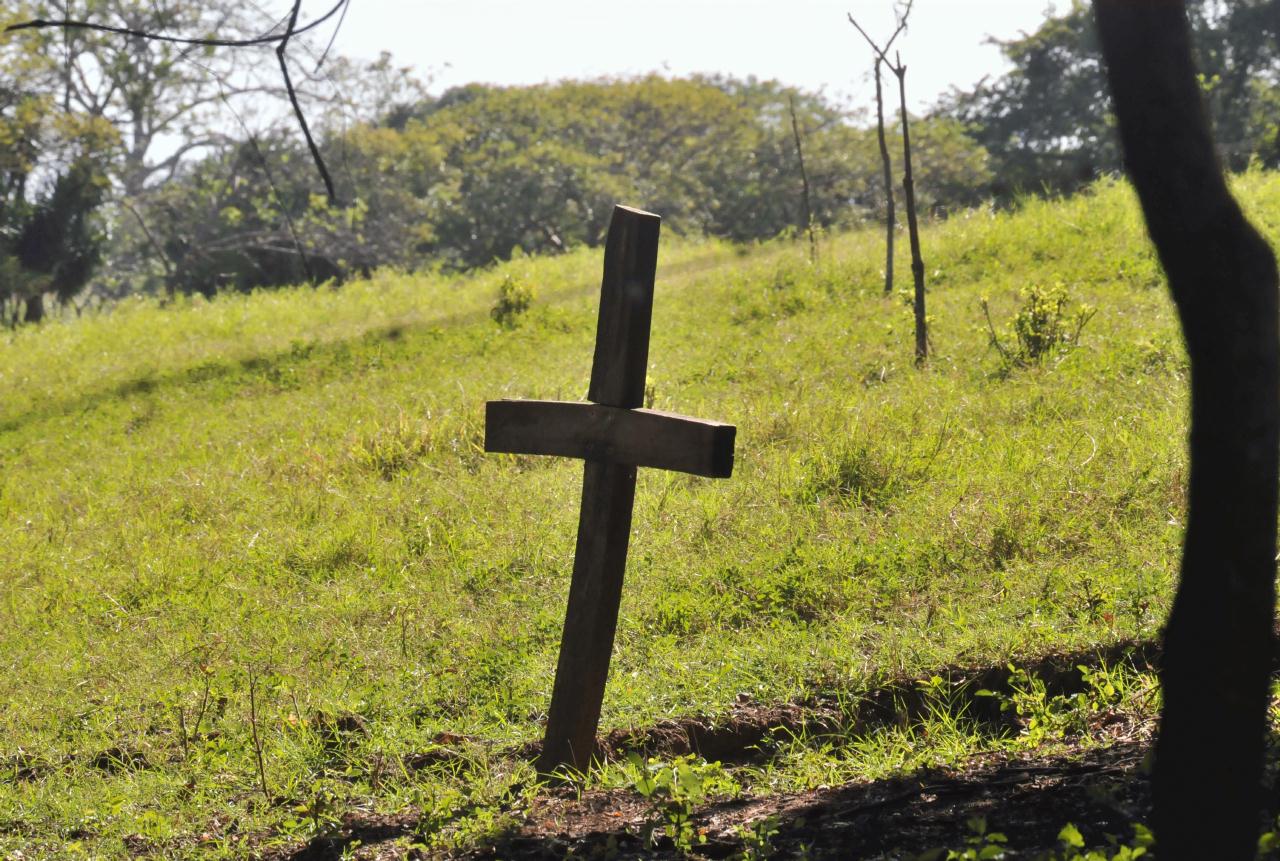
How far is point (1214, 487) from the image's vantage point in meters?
2.34

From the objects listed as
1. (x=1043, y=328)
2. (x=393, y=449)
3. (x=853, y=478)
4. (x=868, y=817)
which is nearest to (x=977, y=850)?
(x=868, y=817)

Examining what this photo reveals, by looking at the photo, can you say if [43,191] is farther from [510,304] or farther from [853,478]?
[853,478]

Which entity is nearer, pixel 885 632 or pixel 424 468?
pixel 885 632

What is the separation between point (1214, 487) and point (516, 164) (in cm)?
2246

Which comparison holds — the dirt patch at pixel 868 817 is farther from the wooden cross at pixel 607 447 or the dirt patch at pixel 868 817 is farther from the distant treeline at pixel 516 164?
the distant treeline at pixel 516 164

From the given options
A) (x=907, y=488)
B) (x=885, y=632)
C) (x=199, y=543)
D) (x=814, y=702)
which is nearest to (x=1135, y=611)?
(x=885, y=632)

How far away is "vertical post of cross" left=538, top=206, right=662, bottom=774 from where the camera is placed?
3416 mm

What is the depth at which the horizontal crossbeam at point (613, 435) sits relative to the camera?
127 inches

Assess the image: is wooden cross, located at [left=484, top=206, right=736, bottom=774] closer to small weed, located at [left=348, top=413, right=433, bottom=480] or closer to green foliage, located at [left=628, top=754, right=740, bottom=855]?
green foliage, located at [left=628, top=754, right=740, bottom=855]

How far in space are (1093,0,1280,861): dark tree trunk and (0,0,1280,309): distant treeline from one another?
812 inches

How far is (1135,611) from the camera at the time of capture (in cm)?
441

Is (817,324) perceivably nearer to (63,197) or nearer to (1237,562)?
(1237,562)

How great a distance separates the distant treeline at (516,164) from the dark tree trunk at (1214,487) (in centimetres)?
2062

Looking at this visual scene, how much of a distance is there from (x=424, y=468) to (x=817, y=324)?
422 centimetres
